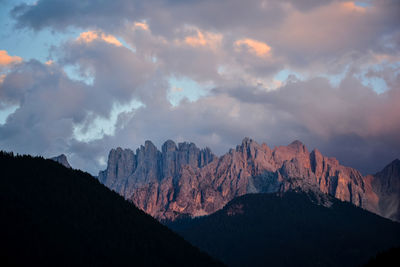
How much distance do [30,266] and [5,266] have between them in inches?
421

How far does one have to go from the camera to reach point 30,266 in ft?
652

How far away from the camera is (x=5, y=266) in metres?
190
